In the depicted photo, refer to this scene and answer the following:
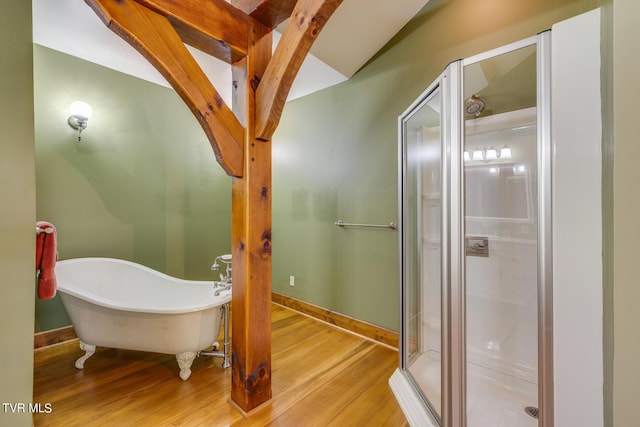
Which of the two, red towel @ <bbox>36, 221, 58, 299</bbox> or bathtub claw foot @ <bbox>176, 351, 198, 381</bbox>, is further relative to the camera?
bathtub claw foot @ <bbox>176, 351, 198, 381</bbox>

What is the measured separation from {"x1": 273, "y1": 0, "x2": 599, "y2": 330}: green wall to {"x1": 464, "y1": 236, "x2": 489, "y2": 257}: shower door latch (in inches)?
23.0

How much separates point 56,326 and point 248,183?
2.27 m

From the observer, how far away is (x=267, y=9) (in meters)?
1.45

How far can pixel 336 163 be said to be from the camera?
270 centimetres

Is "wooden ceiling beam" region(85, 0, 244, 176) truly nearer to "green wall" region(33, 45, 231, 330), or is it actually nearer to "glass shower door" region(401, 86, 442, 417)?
"glass shower door" region(401, 86, 442, 417)

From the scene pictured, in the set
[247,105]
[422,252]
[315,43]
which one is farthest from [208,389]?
[315,43]

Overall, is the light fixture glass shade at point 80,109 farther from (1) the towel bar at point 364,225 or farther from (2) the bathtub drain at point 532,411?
(2) the bathtub drain at point 532,411

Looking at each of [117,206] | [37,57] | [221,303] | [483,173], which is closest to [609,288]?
[483,173]

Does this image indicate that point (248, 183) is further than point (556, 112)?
Yes

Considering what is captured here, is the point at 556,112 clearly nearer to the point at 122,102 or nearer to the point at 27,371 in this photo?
the point at 27,371

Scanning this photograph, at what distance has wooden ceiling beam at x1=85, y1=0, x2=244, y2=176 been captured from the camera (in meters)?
1.10

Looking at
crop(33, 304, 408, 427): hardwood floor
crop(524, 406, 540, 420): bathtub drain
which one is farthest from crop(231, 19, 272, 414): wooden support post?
crop(524, 406, 540, 420): bathtub drain

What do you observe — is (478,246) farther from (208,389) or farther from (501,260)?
(208,389)

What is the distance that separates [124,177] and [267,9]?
7.01 ft
